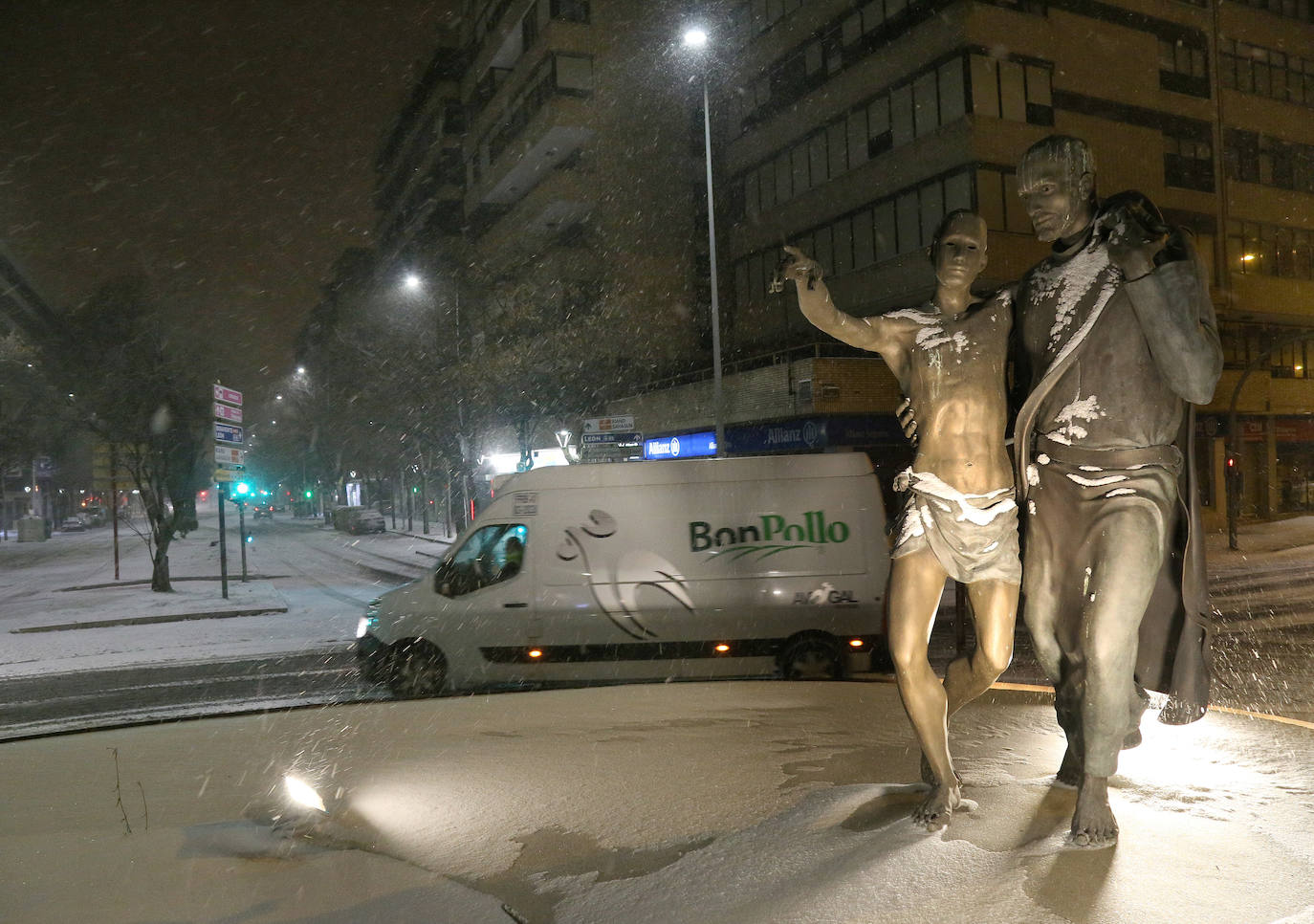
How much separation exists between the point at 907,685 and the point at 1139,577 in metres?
0.82

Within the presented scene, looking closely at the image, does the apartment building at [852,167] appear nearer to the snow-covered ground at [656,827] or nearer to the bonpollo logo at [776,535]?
the bonpollo logo at [776,535]

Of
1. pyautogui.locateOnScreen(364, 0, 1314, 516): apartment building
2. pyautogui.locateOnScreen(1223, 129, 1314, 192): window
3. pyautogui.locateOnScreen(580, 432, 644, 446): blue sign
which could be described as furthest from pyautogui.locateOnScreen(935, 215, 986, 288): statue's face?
pyautogui.locateOnScreen(1223, 129, 1314, 192): window

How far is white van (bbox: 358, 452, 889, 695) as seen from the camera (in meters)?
10.4

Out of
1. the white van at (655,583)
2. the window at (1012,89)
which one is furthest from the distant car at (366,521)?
the white van at (655,583)

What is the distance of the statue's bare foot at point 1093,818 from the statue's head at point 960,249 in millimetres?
1737

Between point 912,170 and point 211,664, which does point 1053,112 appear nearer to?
point 912,170

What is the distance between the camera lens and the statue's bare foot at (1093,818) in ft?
10.3

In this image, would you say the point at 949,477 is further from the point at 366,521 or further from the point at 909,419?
the point at 366,521

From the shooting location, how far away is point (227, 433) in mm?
23266

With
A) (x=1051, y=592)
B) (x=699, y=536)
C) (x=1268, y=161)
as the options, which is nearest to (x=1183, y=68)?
(x=1268, y=161)

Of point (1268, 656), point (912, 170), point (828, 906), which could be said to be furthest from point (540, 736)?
point (912, 170)

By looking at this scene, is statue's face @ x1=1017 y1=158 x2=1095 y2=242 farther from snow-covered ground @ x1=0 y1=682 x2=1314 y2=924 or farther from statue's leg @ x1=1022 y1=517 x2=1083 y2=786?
snow-covered ground @ x1=0 y1=682 x2=1314 y2=924

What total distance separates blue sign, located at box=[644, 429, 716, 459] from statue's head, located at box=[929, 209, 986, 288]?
30.6 metres

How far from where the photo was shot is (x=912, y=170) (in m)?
29.6
